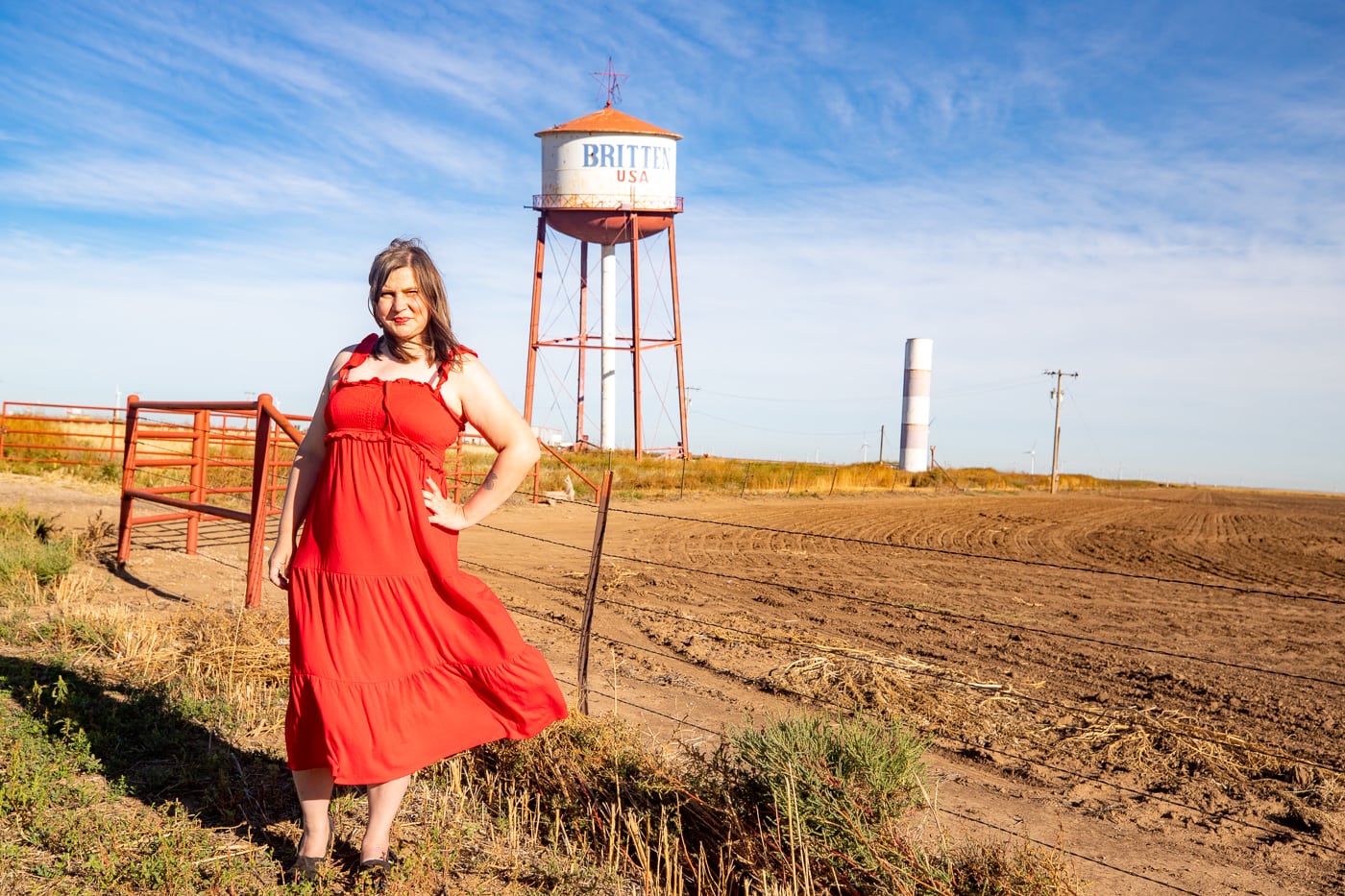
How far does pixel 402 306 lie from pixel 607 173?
103 ft

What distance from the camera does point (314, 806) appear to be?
2938 millimetres

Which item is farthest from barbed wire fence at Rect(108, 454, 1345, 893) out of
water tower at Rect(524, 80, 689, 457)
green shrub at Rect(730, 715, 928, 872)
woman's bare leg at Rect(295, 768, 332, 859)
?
water tower at Rect(524, 80, 689, 457)

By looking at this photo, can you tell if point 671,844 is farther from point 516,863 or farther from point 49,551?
point 49,551

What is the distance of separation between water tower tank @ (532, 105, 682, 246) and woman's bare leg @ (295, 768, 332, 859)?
31176 mm

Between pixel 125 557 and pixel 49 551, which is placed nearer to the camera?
pixel 49 551

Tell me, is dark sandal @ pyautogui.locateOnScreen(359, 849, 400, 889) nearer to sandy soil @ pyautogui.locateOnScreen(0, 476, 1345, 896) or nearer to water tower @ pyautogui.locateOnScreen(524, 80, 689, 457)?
sandy soil @ pyautogui.locateOnScreen(0, 476, 1345, 896)

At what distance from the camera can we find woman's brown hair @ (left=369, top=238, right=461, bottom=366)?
290cm

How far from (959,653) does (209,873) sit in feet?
19.0

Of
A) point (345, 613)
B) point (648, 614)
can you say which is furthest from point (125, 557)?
Answer: point (345, 613)

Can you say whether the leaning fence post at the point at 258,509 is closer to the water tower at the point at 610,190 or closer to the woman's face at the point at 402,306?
the woman's face at the point at 402,306

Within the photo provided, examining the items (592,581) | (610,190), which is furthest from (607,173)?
(592,581)

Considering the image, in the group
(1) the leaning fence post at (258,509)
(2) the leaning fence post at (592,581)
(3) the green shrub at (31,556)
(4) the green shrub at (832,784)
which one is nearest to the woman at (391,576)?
(4) the green shrub at (832,784)

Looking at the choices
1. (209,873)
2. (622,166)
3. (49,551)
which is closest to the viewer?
(209,873)

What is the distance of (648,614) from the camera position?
28.3ft
